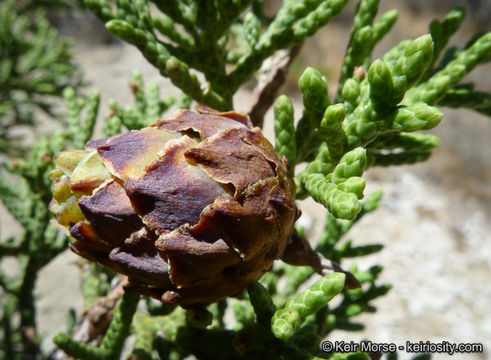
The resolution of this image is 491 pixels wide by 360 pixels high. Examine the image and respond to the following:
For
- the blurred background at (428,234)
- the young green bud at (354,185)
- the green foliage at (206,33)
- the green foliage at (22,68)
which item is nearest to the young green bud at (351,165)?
the young green bud at (354,185)

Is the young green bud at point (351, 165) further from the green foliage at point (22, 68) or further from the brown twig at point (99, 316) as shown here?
the green foliage at point (22, 68)

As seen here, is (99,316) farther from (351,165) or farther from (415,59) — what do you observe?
(415,59)

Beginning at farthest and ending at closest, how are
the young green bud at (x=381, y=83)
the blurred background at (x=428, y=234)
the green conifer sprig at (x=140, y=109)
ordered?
the blurred background at (x=428, y=234), the green conifer sprig at (x=140, y=109), the young green bud at (x=381, y=83)

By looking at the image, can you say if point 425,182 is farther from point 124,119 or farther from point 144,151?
point 144,151

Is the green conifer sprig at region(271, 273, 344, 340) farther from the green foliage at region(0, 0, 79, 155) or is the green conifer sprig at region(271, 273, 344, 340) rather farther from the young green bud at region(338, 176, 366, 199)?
the green foliage at region(0, 0, 79, 155)

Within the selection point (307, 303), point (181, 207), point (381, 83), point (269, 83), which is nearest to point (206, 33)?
point (269, 83)

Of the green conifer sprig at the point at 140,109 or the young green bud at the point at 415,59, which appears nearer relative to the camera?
the young green bud at the point at 415,59

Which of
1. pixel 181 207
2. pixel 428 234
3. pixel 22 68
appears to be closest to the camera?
pixel 181 207
